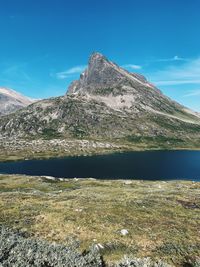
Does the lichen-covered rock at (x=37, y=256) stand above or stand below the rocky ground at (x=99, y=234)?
above

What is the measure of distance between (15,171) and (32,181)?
343 feet

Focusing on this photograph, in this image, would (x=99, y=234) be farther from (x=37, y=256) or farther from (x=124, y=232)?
(x=37, y=256)

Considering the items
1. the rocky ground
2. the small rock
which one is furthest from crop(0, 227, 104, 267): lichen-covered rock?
the small rock

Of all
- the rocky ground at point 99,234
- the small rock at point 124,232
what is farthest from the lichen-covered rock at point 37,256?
the small rock at point 124,232

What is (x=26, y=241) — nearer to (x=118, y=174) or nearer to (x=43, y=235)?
(x=43, y=235)

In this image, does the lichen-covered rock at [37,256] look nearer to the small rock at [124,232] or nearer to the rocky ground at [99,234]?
the rocky ground at [99,234]

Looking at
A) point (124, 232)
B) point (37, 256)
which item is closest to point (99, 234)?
point (124, 232)

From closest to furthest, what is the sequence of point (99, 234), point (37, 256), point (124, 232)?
point (37, 256)
point (99, 234)
point (124, 232)

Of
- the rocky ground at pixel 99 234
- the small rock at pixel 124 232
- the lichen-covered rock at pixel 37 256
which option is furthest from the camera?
the small rock at pixel 124 232

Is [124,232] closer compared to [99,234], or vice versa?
[99,234]

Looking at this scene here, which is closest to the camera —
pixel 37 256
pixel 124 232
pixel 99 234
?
pixel 37 256

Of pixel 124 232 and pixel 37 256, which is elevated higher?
pixel 37 256

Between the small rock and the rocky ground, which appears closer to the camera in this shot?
the rocky ground

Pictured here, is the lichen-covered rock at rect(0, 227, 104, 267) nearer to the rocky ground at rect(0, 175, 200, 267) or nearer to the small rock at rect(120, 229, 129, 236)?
the rocky ground at rect(0, 175, 200, 267)
